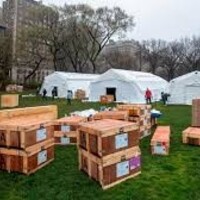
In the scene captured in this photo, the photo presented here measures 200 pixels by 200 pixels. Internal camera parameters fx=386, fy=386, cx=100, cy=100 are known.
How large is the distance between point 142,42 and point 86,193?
72778mm

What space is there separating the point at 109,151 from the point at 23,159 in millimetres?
2076

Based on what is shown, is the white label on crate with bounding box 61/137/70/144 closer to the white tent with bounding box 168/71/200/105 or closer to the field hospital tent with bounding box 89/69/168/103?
the white tent with bounding box 168/71/200/105

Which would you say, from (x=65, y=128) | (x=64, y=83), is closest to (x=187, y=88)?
(x=64, y=83)

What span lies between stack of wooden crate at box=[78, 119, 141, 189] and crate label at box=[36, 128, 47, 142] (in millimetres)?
1056

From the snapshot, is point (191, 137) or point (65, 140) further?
point (191, 137)

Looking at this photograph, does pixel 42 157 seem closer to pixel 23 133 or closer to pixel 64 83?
pixel 23 133

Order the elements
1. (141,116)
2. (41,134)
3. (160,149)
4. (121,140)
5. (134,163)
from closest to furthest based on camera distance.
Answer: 1. (121,140)
2. (134,163)
3. (41,134)
4. (160,149)
5. (141,116)

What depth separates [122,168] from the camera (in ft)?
26.4

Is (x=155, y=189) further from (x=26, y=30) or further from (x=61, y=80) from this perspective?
(x=26, y=30)

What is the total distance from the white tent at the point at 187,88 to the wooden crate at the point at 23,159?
2406cm

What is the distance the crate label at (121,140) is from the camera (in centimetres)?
795

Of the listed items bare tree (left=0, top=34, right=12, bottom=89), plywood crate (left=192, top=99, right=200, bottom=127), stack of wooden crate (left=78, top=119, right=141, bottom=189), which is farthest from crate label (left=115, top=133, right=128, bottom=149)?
bare tree (left=0, top=34, right=12, bottom=89)

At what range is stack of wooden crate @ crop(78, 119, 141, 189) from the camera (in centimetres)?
766

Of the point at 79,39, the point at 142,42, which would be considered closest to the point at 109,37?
the point at 79,39
